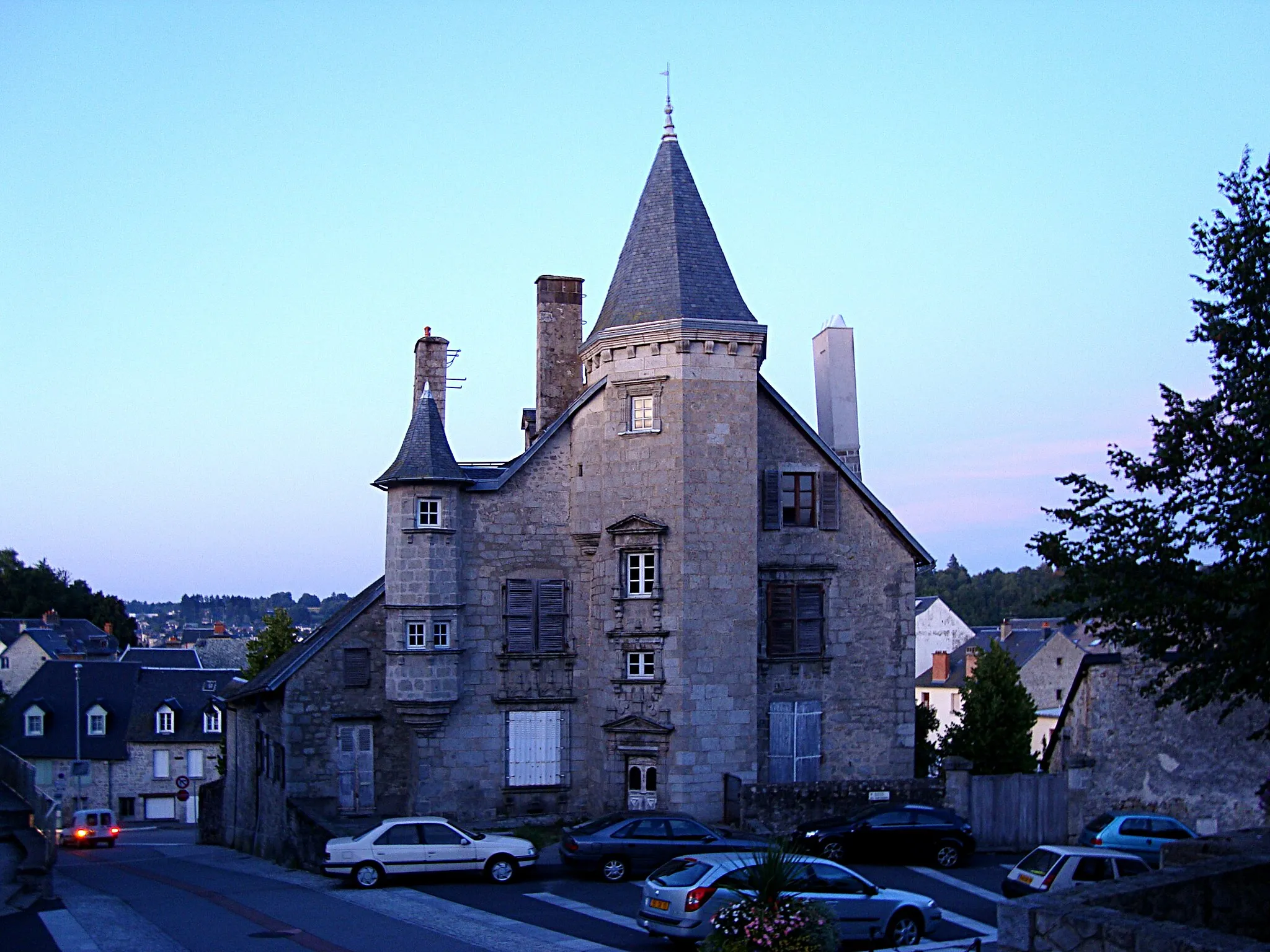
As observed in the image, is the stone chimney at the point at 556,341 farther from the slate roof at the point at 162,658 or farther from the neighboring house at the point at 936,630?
the neighboring house at the point at 936,630

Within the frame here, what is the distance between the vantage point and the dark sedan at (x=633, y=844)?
2538cm

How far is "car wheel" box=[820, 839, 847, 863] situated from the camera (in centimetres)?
2728

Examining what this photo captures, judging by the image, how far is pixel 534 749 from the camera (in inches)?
1292

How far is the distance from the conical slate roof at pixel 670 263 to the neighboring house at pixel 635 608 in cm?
6

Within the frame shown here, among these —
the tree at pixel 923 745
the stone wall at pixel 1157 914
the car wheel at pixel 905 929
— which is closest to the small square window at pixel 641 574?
the tree at pixel 923 745

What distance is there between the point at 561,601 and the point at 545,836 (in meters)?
5.73

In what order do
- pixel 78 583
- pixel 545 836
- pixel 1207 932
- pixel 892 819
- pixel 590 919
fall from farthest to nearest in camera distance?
1. pixel 78 583
2. pixel 545 836
3. pixel 892 819
4. pixel 590 919
5. pixel 1207 932

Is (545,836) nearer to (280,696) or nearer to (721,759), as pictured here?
(721,759)

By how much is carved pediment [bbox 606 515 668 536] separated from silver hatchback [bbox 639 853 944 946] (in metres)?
11.7

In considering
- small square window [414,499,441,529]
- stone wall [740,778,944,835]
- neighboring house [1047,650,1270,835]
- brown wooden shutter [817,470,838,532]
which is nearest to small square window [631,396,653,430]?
brown wooden shutter [817,470,838,532]

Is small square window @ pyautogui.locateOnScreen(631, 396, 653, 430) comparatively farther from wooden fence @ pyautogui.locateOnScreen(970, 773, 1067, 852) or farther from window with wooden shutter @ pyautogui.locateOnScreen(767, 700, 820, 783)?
wooden fence @ pyautogui.locateOnScreen(970, 773, 1067, 852)

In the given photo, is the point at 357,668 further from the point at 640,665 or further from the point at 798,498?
the point at 798,498

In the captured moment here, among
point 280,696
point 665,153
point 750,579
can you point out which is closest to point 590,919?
point 750,579

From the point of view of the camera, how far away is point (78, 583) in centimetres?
11856
